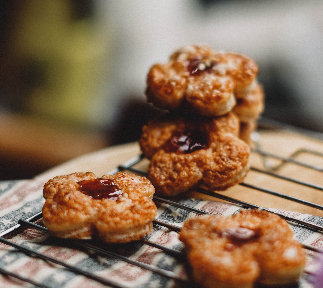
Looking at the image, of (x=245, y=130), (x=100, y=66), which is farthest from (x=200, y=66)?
(x=100, y=66)

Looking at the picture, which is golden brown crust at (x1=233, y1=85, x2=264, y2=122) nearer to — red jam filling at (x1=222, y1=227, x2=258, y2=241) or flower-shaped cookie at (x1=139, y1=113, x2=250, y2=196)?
flower-shaped cookie at (x1=139, y1=113, x2=250, y2=196)

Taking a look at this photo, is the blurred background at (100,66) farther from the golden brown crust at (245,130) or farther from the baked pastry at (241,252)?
the baked pastry at (241,252)

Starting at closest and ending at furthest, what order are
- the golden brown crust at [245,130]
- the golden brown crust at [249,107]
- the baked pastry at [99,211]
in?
the baked pastry at [99,211]
the golden brown crust at [249,107]
the golden brown crust at [245,130]

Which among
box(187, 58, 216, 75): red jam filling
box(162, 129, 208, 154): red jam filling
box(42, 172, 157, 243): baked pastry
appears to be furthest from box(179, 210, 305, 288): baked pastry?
box(187, 58, 216, 75): red jam filling

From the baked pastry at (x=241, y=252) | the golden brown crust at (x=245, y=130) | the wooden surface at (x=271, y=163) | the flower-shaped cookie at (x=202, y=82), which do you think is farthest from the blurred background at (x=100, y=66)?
the baked pastry at (x=241, y=252)

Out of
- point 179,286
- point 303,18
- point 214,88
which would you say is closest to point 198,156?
point 214,88

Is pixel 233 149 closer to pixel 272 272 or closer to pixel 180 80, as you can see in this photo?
pixel 180 80
